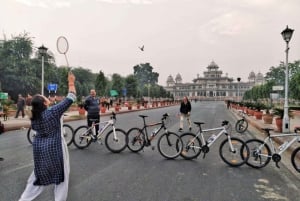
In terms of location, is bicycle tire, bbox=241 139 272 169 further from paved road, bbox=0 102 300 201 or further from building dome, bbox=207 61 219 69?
building dome, bbox=207 61 219 69

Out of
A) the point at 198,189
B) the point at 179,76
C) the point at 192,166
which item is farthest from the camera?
the point at 179,76

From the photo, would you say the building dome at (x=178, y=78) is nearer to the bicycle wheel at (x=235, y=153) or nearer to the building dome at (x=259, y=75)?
the building dome at (x=259, y=75)

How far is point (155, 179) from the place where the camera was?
586cm

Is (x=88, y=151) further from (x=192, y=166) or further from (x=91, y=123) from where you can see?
(x=192, y=166)

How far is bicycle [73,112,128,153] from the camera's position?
28.5ft

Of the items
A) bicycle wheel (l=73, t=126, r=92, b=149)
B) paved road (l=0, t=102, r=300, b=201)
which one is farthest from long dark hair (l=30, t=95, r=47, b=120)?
bicycle wheel (l=73, t=126, r=92, b=149)

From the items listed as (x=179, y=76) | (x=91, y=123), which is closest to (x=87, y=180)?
(x=91, y=123)

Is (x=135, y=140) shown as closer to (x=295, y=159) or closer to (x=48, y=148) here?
(x=295, y=159)

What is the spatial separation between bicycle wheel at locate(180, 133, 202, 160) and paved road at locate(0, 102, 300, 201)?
193 millimetres

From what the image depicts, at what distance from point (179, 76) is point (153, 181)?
624ft

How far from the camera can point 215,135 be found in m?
7.63

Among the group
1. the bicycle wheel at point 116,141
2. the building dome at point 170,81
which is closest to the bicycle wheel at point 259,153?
the bicycle wheel at point 116,141

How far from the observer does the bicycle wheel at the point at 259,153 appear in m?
6.89

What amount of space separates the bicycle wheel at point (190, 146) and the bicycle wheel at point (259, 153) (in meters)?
1.26
